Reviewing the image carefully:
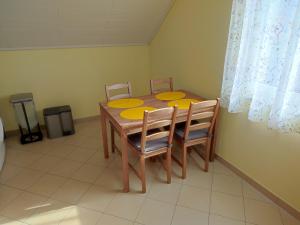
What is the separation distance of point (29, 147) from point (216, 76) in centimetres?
256

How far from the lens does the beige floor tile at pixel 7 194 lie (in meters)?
1.89

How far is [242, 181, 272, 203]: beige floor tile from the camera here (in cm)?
190

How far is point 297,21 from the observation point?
1.36 m

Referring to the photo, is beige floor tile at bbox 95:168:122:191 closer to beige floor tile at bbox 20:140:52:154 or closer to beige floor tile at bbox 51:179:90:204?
beige floor tile at bbox 51:179:90:204

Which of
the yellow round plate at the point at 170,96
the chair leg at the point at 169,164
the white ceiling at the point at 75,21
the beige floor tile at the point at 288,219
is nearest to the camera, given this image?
the beige floor tile at the point at 288,219

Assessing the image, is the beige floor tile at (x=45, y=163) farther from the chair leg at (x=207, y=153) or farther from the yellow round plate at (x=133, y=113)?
the chair leg at (x=207, y=153)

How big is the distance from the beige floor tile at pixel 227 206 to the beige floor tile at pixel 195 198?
55mm

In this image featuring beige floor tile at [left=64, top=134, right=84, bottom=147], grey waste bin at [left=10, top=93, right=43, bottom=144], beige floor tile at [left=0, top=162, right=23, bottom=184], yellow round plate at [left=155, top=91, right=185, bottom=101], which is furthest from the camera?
beige floor tile at [left=64, top=134, right=84, bottom=147]

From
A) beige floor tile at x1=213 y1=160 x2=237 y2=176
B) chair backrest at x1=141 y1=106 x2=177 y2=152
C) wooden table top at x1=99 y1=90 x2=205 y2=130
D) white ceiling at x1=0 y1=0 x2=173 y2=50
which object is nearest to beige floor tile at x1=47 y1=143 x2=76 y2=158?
wooden table top at x1=99 y1=90 x2=205 y2=130

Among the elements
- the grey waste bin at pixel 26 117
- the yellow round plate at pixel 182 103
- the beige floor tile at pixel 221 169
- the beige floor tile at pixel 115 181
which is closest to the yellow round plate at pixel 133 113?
the yellow round plate at pixel 182 103

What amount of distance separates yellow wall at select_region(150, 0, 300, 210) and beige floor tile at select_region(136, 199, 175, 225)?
91 cm

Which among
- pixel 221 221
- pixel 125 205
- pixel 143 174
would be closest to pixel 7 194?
pixel 125 205

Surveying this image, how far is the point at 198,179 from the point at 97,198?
102cm

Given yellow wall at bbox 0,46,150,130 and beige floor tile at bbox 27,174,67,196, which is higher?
yellow wall at bbox 0,46,150,130
